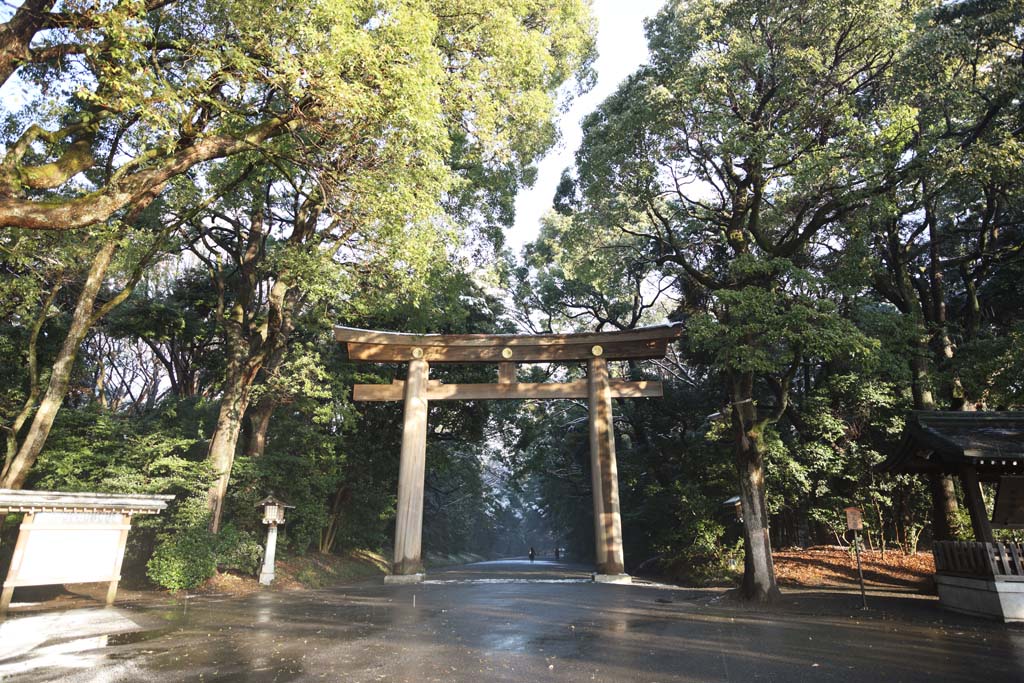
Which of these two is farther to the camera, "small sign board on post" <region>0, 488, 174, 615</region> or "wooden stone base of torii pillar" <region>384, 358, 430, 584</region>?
"wooden stone base of torii pillar" <region>384, 358, 430, 584</region>

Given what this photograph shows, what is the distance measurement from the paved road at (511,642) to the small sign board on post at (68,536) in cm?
83

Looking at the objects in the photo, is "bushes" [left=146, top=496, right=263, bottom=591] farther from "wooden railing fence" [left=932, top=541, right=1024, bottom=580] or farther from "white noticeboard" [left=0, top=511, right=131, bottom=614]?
"wooden railing fence" [left=932, top=541, right=1024, bottom=580]

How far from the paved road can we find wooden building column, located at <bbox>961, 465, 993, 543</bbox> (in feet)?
4.61

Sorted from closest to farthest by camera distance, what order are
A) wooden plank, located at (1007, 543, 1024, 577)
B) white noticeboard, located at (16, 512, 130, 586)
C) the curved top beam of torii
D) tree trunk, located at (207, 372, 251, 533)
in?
wooden plank, located at (1007, 543, 1024, 577) < white noticeboard, located at (16, 512, 130, 586) < tree trunk, located at (207, 372, 251, 533) < the curved top beam of torii

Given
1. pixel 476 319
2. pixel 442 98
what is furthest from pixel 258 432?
pixel 442 98

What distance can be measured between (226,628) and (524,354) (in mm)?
8385

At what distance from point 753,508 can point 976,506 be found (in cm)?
318

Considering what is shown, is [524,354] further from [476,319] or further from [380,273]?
[476,319]

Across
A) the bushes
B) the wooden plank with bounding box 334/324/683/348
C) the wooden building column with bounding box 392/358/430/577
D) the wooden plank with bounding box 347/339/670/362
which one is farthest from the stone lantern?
the wooden plank with bounding box 334/324/683/348

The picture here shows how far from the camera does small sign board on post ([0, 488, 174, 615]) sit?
8.30 meters

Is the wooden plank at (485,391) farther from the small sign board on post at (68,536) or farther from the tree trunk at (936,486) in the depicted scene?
the tree trunk at (936,486)

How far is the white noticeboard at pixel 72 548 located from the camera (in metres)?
8.48

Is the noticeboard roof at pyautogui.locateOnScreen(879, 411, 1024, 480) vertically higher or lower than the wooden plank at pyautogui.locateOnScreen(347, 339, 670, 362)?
lower

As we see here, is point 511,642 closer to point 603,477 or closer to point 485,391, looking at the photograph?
point 603,477
